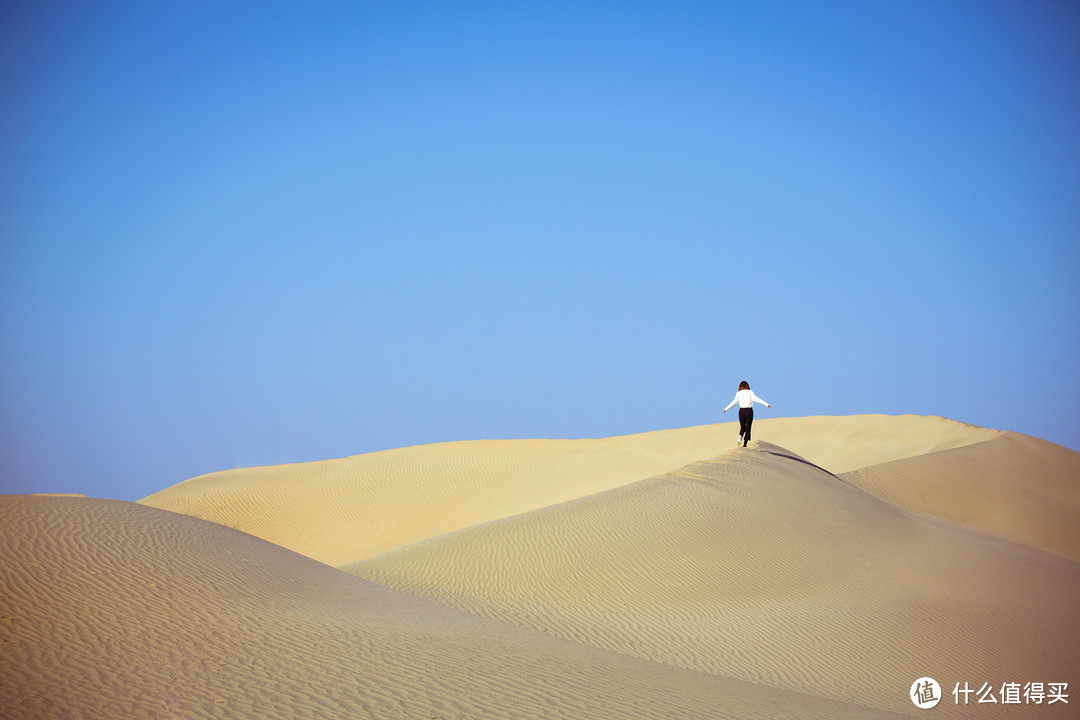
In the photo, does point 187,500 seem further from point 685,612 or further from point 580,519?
point 685,612

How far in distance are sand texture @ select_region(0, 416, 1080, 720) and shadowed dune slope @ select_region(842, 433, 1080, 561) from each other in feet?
0.37

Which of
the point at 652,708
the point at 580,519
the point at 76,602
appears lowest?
the point at 652,708

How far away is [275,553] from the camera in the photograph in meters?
11.8

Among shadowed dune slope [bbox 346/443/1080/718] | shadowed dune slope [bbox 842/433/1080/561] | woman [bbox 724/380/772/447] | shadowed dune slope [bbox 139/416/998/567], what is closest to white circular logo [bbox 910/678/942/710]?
shadowed dune slope [bbox 346/443/1080/718]

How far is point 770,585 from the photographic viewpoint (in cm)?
1334

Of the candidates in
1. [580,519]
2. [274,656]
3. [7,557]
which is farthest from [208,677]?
[580,519]

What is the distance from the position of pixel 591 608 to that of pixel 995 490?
1764cm

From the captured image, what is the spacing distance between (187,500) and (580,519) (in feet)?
70.1

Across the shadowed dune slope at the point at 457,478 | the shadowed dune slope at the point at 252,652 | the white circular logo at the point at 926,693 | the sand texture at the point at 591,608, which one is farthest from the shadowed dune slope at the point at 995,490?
the shadowed dune slope at the point at 252,652

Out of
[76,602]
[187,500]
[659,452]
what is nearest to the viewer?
[76,602]

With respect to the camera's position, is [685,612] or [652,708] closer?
[652,708]

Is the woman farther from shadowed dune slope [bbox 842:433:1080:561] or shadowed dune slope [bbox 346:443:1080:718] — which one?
shadowed dune slope [bbox 842:433:1080:561]

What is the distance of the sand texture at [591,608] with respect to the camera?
22.3 ft

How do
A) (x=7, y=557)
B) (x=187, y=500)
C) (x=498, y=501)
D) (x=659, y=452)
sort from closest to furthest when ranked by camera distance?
(x=7, y=557) < (x=498, y=501) < (x=187, y=500) < (x=659, y=452)
